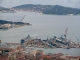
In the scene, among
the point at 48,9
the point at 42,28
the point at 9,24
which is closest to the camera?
the point at 9,24

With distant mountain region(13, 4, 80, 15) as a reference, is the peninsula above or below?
below

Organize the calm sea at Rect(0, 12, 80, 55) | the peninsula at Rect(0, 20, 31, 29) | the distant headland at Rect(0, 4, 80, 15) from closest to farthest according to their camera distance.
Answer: the calm sea at Rect(0, 12, 80, 55), the peninsula at Rect(0, 20, 31, 29), the distant headland at Rect(0, 4, 80, 15)

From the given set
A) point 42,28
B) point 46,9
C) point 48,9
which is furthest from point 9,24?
point 48,9

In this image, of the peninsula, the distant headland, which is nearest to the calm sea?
the peninsula

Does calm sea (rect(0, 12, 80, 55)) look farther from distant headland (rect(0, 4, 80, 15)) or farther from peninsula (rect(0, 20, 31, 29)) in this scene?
distant headland (rect(0, 4, 80, 15))

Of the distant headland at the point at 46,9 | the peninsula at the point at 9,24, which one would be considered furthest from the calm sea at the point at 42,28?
the distant headland at the point at 46,9

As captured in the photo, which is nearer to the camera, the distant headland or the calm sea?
the calm sea

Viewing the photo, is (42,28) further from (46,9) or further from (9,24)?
(9,24)

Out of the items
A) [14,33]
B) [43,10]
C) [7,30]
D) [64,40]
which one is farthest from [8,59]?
[43,10]

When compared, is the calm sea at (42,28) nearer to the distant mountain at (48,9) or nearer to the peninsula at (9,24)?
the peninsula at (9,24)
